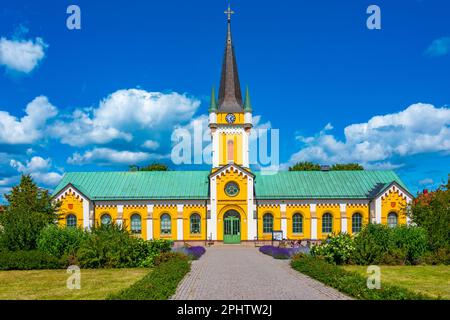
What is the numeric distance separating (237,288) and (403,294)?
553cm

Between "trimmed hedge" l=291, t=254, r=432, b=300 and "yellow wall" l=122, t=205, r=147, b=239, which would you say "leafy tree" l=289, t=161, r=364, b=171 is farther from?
"trimmed hedge" l=291, t=254, r=432, b=300

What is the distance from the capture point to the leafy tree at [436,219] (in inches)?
1044

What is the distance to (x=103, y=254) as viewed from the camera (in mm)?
23906

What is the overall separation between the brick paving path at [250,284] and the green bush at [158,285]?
31 cm

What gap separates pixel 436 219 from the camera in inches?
1092

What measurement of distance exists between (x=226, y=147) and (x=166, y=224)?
9513 mm

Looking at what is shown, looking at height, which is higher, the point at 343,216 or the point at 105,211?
the point at 105,211

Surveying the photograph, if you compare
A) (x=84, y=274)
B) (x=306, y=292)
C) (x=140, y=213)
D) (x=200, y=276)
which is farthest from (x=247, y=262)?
(x=140, y=213)

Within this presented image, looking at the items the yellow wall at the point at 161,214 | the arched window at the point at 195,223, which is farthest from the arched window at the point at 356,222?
the yellow wall at the point at 161,214

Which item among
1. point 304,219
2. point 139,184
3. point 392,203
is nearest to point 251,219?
point 304,219

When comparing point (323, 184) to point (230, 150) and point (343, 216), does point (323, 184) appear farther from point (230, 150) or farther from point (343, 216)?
point (230, 150)

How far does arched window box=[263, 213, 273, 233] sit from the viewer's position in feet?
150

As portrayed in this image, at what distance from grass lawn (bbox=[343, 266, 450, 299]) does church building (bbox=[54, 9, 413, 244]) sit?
21.8m
